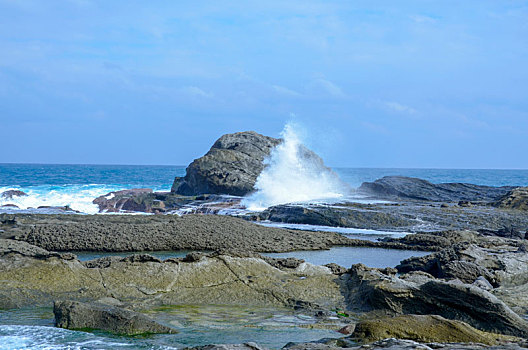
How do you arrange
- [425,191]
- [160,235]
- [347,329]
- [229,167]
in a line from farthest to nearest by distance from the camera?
[425,191]
[229,167]
[160,235]
[347,329]

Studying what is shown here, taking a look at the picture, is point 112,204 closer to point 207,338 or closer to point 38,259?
point 38,259

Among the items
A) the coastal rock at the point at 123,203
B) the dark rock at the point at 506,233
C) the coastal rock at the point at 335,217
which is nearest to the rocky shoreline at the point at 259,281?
the dark rock at the point at 506,233

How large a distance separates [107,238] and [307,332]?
1030 centimetres

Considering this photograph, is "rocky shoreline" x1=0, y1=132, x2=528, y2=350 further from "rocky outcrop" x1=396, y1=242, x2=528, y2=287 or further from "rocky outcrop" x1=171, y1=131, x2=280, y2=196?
"rocky outcrop" x1=171, y1=131, x2=280, y2=196

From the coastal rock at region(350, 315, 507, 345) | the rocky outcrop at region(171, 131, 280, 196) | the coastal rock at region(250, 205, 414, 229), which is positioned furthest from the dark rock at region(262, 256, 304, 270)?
the rocky outcrop at region(171, 131, 280, 196)

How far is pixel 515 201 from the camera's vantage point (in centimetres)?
2769

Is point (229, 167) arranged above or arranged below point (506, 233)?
above

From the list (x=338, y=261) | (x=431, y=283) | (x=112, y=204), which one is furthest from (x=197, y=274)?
(x=112, y=204)

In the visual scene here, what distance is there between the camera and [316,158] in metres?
42.3

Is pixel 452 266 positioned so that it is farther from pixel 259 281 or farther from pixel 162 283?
pixel 162 283

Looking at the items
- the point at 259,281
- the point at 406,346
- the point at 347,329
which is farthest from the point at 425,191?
the point at 406,346

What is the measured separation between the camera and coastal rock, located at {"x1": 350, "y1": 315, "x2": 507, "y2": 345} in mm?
6109

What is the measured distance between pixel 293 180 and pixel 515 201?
48.4ft

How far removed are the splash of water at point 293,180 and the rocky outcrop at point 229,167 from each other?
0.77 meters
